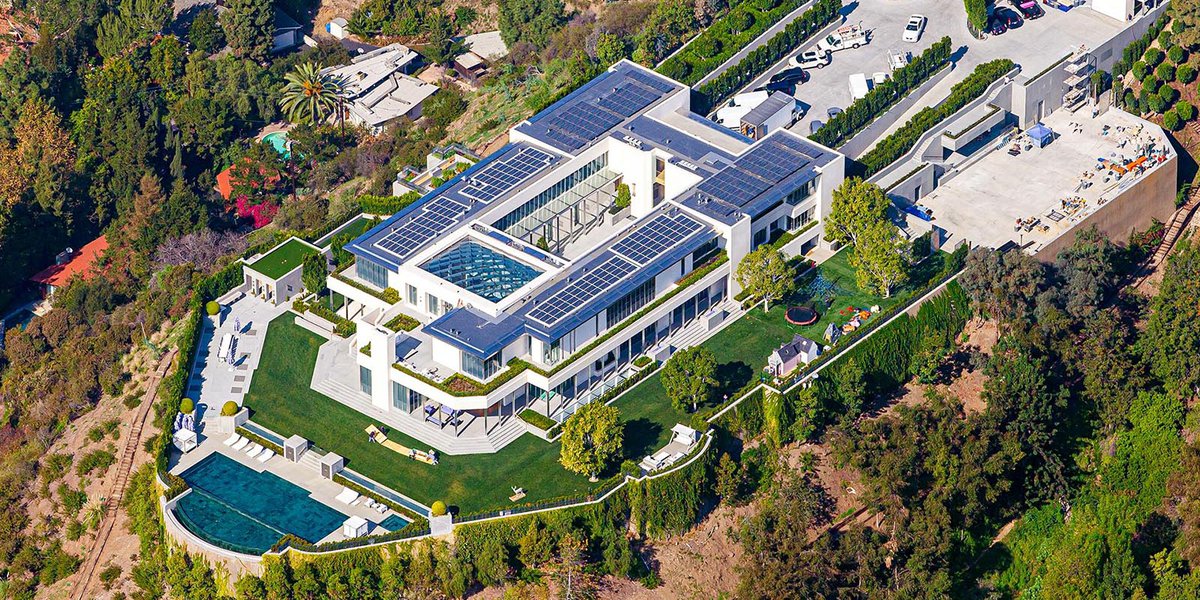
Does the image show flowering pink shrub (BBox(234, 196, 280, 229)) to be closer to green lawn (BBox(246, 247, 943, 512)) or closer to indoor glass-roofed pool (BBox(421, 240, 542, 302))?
green lawn (BBox(246, 247, 943, 512))

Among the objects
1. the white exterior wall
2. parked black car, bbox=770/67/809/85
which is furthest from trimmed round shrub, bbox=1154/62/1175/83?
parked black car, bbox=770/67/809/85

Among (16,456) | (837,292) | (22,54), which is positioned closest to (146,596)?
(16,456)

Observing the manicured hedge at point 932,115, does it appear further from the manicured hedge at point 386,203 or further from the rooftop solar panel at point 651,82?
the manicured hedge at point 386,203

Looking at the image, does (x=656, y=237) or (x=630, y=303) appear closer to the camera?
(x=630, y=303)

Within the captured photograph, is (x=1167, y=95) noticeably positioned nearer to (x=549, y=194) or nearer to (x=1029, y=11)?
(x=1029, y=11)

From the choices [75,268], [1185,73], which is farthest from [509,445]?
[1185,73]

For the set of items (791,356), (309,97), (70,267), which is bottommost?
(70,267)

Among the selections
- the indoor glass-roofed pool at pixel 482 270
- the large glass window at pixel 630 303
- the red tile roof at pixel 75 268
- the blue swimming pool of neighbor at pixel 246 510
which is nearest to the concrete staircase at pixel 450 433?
the blue swimming pool of neighbor at pixel 246 510

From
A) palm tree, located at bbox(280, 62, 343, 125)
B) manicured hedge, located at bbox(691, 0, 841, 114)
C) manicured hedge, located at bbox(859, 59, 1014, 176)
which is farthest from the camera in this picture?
palm tree, located at bbox(280, 62, 343, 125)
